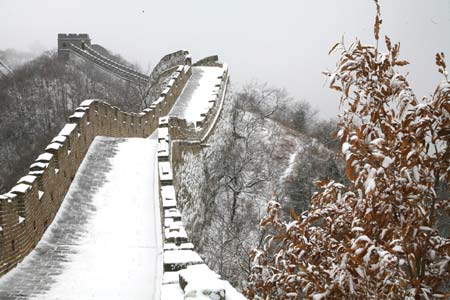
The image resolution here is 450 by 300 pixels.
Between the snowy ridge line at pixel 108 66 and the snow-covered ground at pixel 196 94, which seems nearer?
the snow-covered ground at pixel 196 94

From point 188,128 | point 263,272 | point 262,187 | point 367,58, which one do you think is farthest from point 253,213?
point 367,58

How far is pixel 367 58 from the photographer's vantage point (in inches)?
151

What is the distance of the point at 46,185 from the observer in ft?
26.8

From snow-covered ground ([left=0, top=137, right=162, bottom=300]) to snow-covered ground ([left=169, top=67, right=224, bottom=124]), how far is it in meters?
9.34

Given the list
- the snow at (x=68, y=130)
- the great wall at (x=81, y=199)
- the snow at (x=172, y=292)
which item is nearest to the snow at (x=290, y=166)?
the great wall at (x=81, y=199)

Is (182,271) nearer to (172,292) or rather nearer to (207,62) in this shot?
(172,292)

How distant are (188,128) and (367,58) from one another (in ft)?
47.5

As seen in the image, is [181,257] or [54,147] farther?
[54,147]

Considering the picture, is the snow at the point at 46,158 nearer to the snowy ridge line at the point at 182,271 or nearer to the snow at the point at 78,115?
the snowy ridge line at the point at 182,271

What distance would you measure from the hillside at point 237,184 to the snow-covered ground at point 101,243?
2145mm

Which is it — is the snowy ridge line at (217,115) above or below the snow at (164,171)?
above

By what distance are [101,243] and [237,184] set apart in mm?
15781

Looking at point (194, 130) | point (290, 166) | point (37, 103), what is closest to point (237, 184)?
point (194, 130)

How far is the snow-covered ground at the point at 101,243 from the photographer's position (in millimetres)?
6473
